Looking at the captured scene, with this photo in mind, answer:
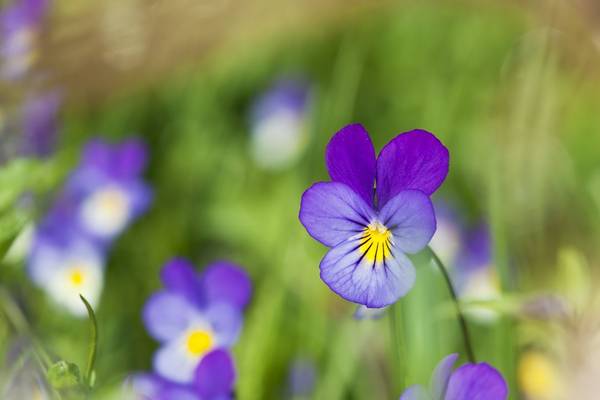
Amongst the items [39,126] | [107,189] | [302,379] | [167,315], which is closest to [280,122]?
[107,189]

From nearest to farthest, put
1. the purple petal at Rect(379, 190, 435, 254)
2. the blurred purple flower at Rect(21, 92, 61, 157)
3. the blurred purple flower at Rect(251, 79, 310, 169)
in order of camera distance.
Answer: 1. the purple petal at Rect(379, 190, 435, 254)
2. the blurred purple flower at Rect(21, 92, 61, 157)
3. the blurred purple flower at Rect(251, 79, 310, 169)

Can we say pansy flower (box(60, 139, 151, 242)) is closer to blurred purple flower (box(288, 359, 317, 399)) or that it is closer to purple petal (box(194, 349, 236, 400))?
blurred purple flower (box(288, 359, 317, 399))

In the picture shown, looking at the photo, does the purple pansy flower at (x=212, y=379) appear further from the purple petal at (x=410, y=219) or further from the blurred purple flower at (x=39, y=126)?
the blurred purple flower at (x=39, y=126)

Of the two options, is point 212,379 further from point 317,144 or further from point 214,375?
point 317,144

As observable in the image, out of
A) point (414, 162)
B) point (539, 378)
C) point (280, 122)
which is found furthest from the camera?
point (280, 122)

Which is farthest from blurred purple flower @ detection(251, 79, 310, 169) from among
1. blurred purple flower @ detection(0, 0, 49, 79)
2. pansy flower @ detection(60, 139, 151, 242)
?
blurred purple flower @ detection(0, 0, 49, 79)

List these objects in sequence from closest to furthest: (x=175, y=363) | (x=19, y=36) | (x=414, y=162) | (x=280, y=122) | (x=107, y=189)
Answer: (x=414, y=162) → (x=175, y=363) → (x=19, y=36) → (x=107, y=189) → (x=280, y=122)
